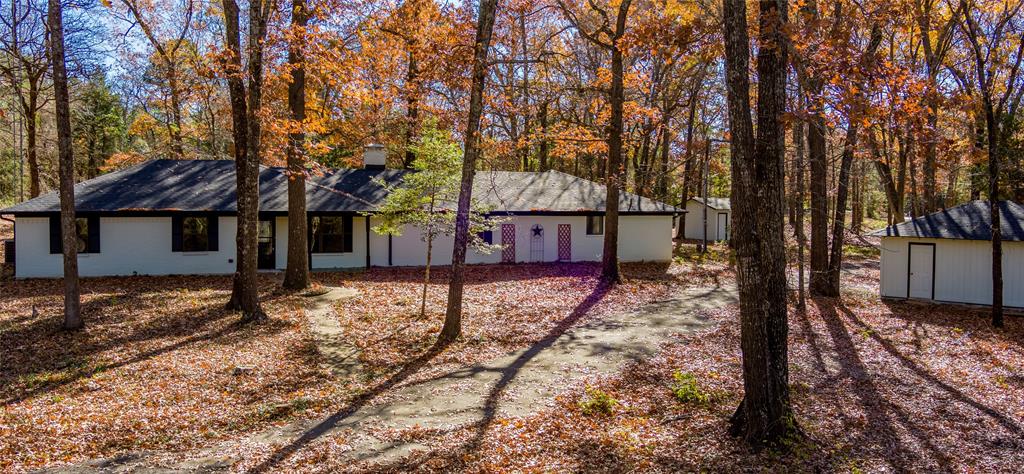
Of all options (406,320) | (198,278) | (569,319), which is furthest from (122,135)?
(569,319)

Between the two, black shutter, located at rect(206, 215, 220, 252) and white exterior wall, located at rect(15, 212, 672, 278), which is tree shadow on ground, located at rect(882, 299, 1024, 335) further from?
black shutter, located at rect(206, 215, 220, 252)

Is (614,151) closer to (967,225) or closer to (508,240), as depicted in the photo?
(508,240)

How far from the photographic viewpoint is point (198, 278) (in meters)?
19.1

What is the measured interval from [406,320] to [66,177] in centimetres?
723

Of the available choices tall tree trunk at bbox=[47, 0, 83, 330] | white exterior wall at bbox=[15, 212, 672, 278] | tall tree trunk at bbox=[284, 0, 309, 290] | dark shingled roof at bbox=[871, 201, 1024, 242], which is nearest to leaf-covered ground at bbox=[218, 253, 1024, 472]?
dark shingled roof at bbox=[871, 201, 1024, 242]

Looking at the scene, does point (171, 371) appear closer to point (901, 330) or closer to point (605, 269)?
point (605, 269)

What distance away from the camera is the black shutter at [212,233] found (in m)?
19.8

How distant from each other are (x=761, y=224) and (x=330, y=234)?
17.5 metres

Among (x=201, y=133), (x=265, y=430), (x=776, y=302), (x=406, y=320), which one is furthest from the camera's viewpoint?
(x=201, y=133)

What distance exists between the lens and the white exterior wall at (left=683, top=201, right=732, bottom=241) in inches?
1384

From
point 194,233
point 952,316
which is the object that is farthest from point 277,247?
point 952,316

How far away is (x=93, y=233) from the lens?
18.8 m

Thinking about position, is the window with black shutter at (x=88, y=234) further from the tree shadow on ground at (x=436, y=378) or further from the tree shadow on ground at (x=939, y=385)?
the tree shadow on ground at (x=939, y=385)

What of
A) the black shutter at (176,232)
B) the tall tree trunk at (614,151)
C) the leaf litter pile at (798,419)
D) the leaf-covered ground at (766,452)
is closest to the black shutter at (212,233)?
the black shutter at (176,232)
